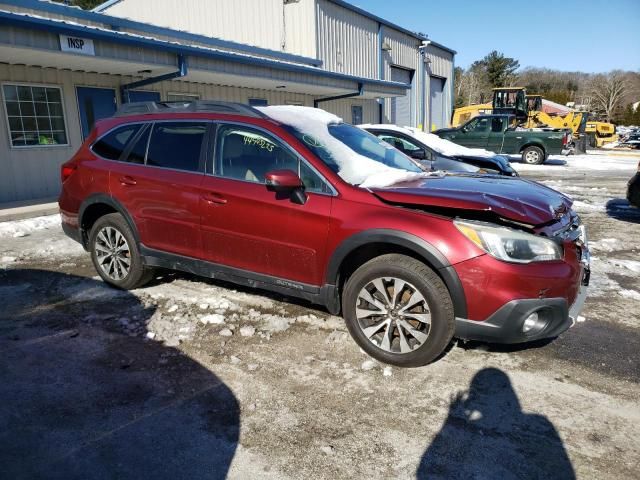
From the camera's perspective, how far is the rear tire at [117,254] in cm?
462

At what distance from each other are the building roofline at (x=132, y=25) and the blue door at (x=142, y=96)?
9.80 ft

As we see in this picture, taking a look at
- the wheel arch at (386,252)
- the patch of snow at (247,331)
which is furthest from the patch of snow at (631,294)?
the patch of snow at (247,331)

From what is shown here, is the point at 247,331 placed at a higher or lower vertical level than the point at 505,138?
lower

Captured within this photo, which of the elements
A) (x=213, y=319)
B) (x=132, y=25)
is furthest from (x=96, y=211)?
(x=132, y=25)

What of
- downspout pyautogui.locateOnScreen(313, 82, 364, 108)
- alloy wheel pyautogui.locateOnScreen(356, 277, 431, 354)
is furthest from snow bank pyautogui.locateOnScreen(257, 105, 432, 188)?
downspout pyautogui.locateOnScreen(313, 82, 364, 108)

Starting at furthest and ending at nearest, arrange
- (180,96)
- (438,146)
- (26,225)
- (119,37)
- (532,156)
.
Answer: (532,156)
(180,96)
(438,146)
(119,37)
(26,225)

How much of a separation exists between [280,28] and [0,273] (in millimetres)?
16127

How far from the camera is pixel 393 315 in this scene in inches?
128

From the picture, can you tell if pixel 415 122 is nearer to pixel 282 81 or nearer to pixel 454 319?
pixel 282 81

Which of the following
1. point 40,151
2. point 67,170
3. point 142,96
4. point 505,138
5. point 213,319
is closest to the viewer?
point 213,319

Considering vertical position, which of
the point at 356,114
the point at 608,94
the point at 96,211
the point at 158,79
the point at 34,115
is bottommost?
the point at 96,211

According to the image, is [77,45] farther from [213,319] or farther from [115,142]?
[213,319]

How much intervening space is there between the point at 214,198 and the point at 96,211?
176 centimetres

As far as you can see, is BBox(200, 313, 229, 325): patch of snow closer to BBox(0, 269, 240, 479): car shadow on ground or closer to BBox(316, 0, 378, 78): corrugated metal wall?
BBox(0, 269, 240, 479): car shadow on ground
